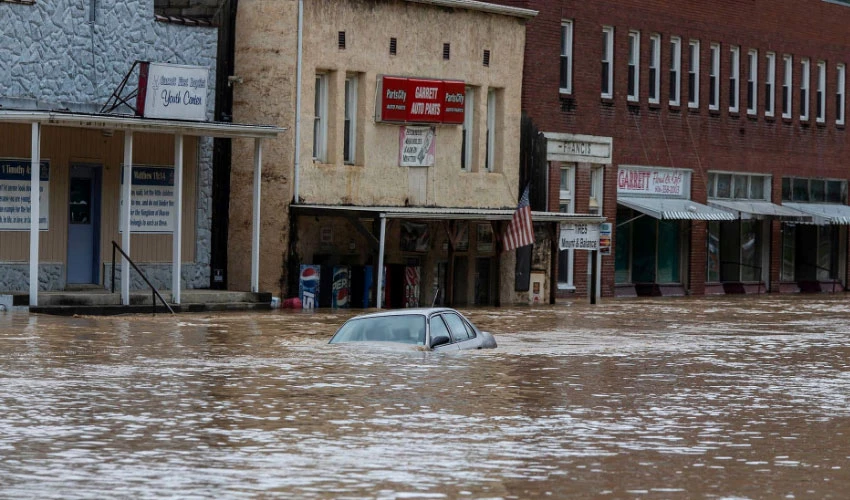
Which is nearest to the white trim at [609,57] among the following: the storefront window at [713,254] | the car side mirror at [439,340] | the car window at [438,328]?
the storefront window at [713,254]

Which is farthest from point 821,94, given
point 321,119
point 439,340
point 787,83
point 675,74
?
point 439,340

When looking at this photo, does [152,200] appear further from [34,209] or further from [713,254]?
[713,254]

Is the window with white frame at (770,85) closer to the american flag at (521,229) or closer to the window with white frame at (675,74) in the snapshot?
the window with white frame at (675,74)

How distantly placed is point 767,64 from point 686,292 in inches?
333

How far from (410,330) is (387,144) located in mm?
17128

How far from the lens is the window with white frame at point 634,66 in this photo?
158 ft

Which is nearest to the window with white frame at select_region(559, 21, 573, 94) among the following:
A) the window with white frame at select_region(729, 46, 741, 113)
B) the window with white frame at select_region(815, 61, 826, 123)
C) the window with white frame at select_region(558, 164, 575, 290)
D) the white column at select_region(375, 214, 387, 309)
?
the window with white frame at select_region(558, 164, 575, 290)

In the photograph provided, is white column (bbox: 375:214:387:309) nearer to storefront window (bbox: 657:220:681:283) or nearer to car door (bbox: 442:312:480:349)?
car door (bbox: 442:312:480:349)

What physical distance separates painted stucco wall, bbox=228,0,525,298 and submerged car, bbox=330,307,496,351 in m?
13.6

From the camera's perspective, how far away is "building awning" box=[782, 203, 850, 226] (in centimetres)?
5344

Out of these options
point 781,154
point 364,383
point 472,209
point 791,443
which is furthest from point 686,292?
point 791,443

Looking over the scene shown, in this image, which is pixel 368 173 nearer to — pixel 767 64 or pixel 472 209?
pixel 472 209

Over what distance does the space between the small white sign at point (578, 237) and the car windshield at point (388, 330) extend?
741 inches

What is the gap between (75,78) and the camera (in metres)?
33.2
